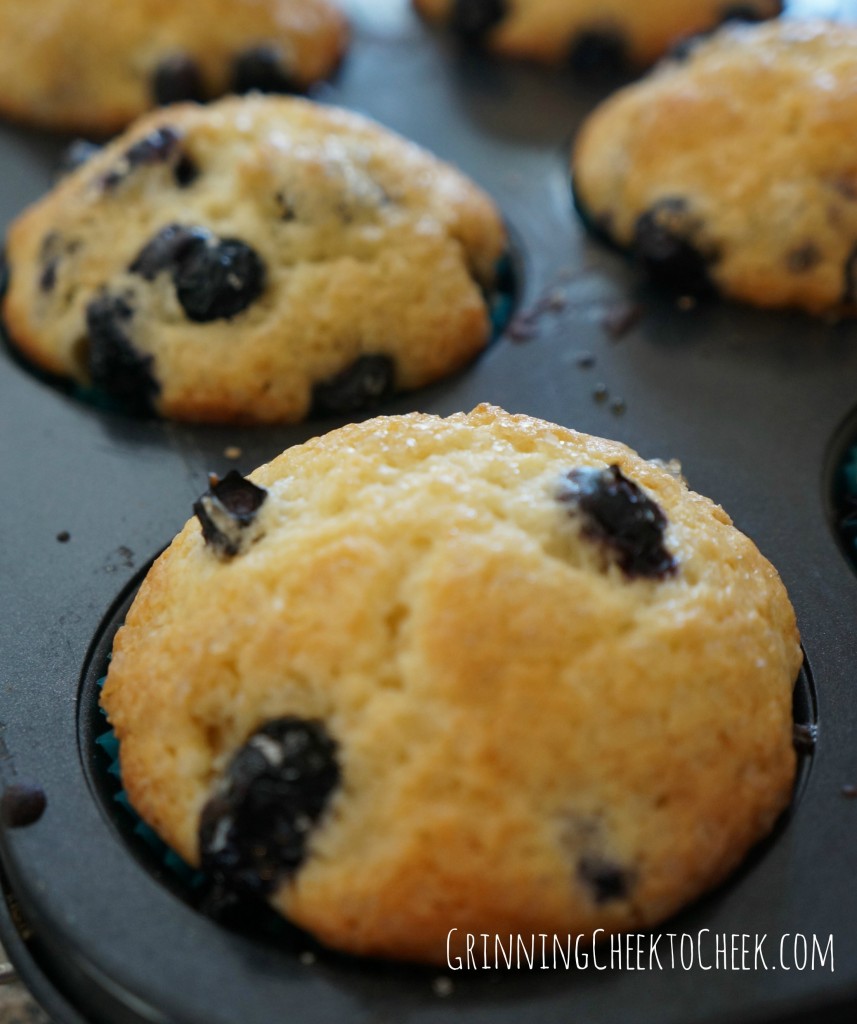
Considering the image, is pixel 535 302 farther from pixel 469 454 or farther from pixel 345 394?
pixel 469 454

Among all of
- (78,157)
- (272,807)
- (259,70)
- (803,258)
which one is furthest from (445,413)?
(259,70)

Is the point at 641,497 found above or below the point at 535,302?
above

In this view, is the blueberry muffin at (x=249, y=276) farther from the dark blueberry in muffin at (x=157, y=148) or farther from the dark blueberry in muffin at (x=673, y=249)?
the dark blueberry in muffin at (x=673, y=249)

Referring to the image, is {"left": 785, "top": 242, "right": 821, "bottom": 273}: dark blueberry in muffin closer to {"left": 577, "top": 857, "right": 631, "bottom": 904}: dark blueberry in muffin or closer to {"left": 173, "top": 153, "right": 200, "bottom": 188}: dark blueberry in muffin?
{"left": 173, "top": 153, "right": 200, "bottom": 188}: dark blueberry in muffin

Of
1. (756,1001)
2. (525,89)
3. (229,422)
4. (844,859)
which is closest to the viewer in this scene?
(756,1001)

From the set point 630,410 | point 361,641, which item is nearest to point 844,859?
point 361,641

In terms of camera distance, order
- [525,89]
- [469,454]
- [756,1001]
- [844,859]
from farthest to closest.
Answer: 1. [525,89]
2. [469,454]
3. [844,859]
4. [756,1001]

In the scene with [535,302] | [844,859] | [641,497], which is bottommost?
[844,859]
